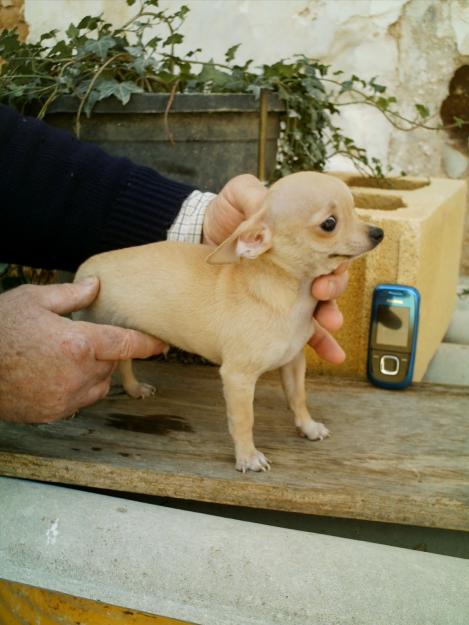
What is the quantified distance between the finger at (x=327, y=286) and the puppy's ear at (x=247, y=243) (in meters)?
0.12

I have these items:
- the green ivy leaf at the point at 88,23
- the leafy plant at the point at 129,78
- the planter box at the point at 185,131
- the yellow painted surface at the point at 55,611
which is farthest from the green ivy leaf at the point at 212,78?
the yellow painted surface at the point at 55,611

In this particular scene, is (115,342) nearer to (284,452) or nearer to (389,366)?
(284,452)

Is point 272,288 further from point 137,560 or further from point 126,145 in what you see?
point 126,145

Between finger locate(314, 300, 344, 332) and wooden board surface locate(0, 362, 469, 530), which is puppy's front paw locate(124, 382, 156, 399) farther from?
finger locate(314, 300, 344, 332)

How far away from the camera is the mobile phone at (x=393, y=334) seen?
4.88ft

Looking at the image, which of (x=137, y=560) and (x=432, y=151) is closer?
(x=137, y=560)

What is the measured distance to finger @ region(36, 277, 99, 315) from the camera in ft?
4.19

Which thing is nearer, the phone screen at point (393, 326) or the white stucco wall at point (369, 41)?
the phone screen at point (393, 326)

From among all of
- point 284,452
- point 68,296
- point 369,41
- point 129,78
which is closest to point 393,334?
point 284,452

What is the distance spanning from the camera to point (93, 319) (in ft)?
4.42

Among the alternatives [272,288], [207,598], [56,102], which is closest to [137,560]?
[207,598]

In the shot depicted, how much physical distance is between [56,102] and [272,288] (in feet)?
3.00

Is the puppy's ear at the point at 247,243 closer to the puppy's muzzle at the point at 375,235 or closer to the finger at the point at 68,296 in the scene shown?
the puppy's muzzle at the point at 375,235

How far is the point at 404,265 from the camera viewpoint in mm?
1510
